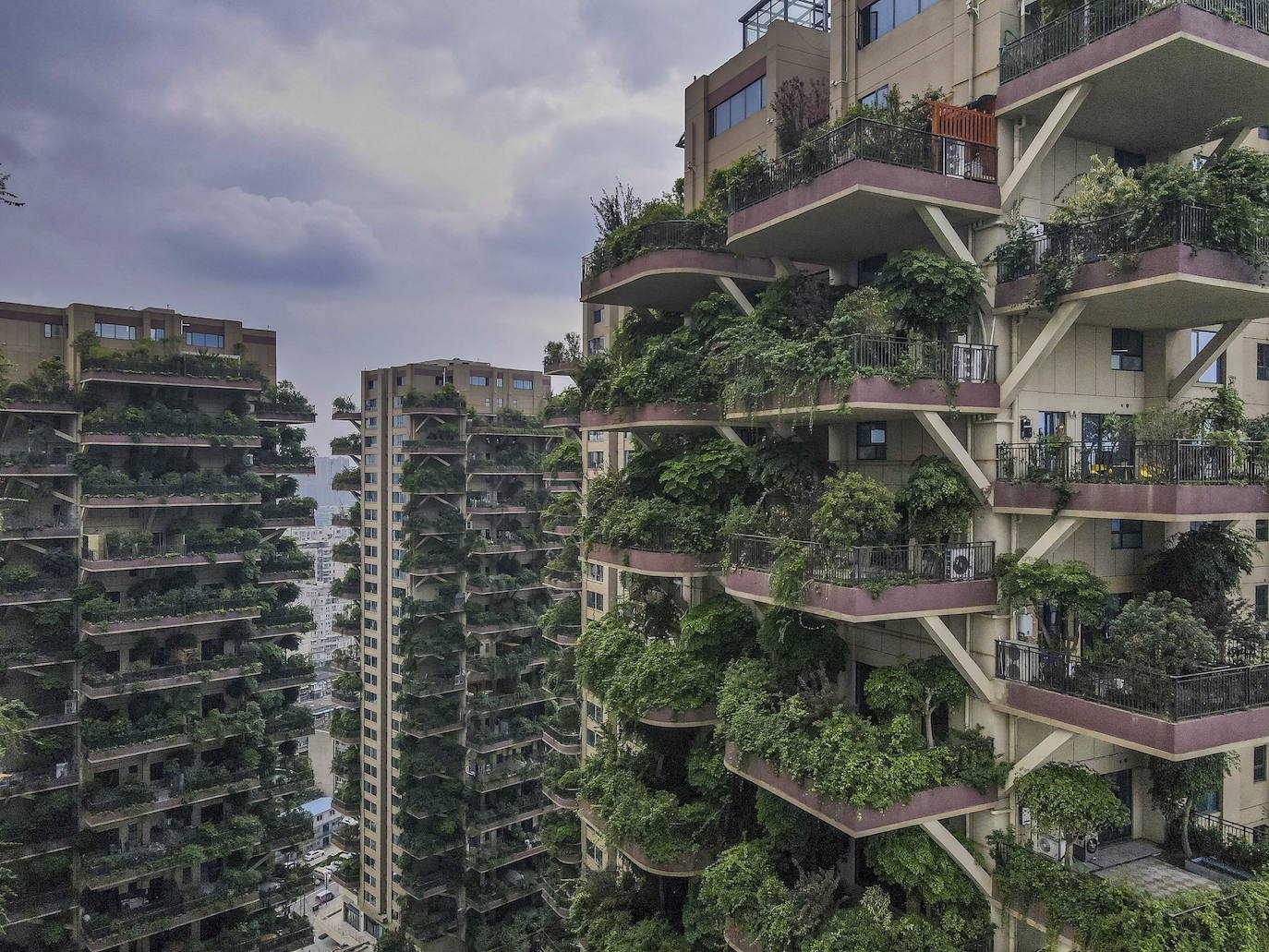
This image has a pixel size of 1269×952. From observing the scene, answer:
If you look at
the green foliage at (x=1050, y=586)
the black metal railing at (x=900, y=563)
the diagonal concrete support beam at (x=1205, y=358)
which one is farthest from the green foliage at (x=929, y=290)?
the diagonal concrete support beam at (x=1205, y=358)

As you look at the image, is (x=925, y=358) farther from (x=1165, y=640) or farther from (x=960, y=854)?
(x=960, y=854)

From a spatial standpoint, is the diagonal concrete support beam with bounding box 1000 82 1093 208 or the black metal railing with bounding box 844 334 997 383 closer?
the diagonal concrete support beam with bounding box 1000 82 1093 208

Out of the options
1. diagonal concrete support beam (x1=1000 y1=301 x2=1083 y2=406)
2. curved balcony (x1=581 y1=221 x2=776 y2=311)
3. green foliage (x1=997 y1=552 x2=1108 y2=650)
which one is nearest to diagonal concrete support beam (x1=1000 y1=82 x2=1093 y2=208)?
diagonal concrete support beam (x1=1000 y1=301 x2=1083 y2=406)

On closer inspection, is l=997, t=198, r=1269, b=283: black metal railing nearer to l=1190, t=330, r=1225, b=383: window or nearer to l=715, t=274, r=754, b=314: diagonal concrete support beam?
l=1190, t=330, r=1225, b=383: window

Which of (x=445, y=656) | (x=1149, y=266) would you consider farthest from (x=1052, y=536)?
(x=445, y=656)

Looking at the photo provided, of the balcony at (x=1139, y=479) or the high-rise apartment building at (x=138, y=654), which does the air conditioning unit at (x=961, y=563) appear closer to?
the balcony at (x=1139, y=479)
